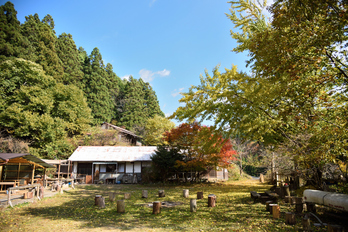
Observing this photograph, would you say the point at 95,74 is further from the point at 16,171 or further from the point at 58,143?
the point at 16,171

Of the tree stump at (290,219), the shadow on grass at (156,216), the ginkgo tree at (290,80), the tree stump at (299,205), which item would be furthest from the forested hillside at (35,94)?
the tree stump at (299,205)

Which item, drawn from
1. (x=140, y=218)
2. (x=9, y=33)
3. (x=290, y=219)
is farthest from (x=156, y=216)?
(x=9, y=33)

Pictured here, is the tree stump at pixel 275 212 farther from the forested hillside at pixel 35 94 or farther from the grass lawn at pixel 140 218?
the forested hillside at pixel 35 94

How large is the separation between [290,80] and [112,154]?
931 inches

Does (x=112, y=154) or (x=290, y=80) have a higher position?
(x=290, y=80)

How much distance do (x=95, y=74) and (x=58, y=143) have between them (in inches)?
785

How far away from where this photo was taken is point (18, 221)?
8242mm

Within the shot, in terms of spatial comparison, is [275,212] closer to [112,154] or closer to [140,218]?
[140,218]

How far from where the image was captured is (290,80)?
240 inches

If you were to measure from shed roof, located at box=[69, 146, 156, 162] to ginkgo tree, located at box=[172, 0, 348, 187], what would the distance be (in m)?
17.8

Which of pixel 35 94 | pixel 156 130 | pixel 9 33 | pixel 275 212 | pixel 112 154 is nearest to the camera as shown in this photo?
pixel 275 212

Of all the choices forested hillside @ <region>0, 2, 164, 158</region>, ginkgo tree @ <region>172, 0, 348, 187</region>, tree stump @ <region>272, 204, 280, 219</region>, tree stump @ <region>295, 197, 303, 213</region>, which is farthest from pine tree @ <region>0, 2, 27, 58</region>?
tree stump @ <region>295, 197, 303, 213</region>

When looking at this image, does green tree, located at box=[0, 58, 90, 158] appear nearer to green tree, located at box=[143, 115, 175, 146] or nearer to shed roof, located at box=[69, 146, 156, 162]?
shed roof, located at box=[69, 146, 156, 162]

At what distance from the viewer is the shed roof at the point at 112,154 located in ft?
82.8
